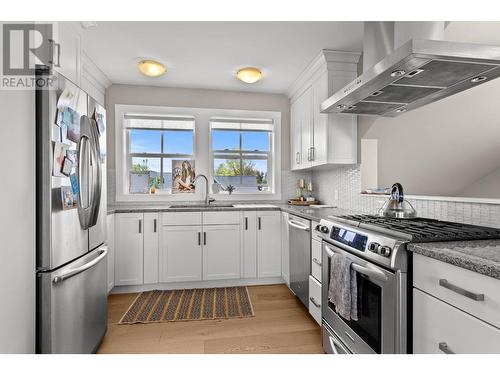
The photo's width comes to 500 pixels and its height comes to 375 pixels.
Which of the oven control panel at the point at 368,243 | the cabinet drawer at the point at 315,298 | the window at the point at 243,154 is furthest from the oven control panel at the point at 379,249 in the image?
the window at the point at 243,154

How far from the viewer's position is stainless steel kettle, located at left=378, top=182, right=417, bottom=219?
6.09 feet

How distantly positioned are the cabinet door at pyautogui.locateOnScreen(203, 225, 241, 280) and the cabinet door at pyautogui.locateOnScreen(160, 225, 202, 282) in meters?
0.09

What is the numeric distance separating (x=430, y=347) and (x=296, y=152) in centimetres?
269

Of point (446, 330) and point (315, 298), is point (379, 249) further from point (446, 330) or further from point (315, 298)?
point (315, 298)

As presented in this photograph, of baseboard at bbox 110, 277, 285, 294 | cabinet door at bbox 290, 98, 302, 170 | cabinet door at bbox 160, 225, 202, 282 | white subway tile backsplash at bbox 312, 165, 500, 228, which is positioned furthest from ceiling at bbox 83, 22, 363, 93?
baseboard at bbox 110, 277, 285, 294

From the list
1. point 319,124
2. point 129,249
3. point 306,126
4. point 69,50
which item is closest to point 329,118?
A: point 319,124

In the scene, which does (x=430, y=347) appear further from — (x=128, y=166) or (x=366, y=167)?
(x=128, y=166)

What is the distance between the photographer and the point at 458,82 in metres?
1.51

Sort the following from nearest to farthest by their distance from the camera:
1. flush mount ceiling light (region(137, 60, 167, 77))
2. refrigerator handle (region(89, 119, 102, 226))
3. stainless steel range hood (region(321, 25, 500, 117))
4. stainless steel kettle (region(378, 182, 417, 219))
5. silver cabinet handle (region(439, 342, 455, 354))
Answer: silver cabinet handle (region(439, 342, 455, 354)), stainless steel range hood (region(321, 25, 500, 117)), refrigerator handle (region(89, 119, 102, 226)), stainless steel kettle (region(378, 182, 417, 219)), flush mount ceiling light (region(137, 60, 167, 77))

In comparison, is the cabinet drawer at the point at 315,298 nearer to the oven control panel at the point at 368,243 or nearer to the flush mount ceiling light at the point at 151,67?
the oven control panel at the point at 368,243

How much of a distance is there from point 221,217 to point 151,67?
5.84 feet

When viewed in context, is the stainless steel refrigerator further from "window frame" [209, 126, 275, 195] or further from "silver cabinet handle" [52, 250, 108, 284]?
"window frame" [209, 126, 275, 195]

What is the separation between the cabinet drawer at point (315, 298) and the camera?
2.12 m

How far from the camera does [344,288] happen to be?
1.55 meters
